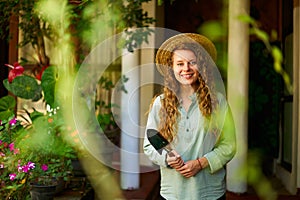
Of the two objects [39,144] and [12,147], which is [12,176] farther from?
[39,144]

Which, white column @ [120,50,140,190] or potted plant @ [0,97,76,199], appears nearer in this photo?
potted plant @ [0,97,76,199]

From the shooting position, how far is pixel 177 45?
123 centimetres

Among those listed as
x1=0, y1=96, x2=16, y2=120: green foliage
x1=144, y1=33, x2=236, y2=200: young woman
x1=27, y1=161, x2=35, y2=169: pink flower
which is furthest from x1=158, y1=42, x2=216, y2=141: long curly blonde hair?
x1=0, y1=96, x2=16, y2=120: green foliage

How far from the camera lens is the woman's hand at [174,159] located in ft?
4.14

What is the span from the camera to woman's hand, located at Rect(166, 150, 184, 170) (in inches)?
49.7

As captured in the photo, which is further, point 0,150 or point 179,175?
point 0,150

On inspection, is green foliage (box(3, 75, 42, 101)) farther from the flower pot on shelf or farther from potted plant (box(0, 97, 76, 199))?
the flower pot on shelf

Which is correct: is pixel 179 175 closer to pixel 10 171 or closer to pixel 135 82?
pixel 10 171

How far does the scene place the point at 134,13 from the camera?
10.4 ft

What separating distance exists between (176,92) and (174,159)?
232 mm

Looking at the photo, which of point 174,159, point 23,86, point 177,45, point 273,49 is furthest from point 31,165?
point 273,49

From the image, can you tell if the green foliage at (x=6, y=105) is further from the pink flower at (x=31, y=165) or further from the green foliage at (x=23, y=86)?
the pink flower at (x=31, y=165)

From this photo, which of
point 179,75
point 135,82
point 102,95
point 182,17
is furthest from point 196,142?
point 182,17

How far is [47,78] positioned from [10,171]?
90cm
